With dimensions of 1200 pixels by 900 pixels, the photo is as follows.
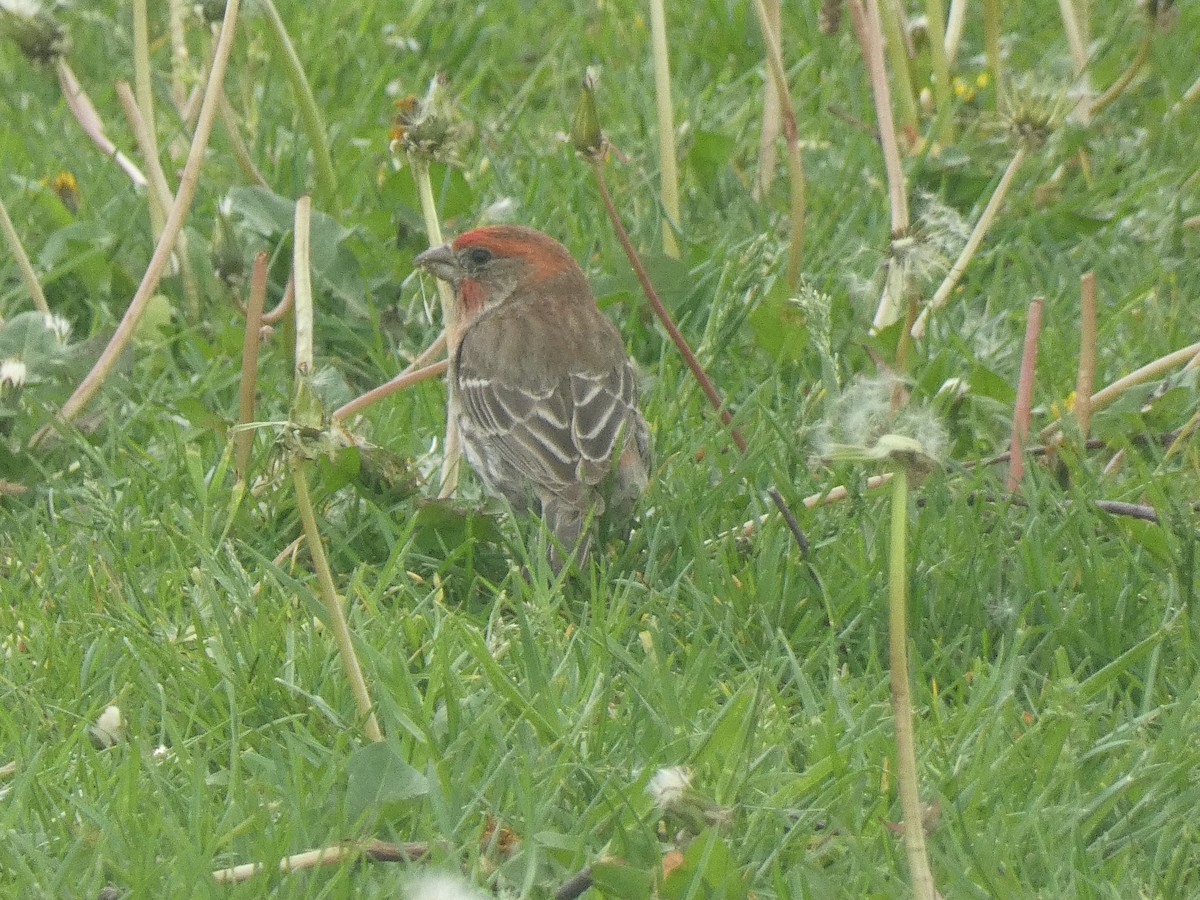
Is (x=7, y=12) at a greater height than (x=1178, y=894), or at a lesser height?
greater

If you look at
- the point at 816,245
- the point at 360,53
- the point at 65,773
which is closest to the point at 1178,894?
the point at 65,773

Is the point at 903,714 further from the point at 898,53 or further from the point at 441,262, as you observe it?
the point at 898,53

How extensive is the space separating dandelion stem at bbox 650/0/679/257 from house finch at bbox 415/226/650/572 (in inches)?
16.6

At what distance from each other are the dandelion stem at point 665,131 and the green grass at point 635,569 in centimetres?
15

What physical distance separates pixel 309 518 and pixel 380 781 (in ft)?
1.87

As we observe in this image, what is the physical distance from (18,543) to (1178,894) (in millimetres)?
2868

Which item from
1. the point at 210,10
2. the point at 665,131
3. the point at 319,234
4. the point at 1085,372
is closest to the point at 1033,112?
the point at 1085,372

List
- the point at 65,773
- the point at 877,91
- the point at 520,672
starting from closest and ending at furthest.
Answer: the point at 65,773 < the point at 520,672 < the point at 877,91

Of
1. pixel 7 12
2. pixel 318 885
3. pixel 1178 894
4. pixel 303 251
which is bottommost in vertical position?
pixel 1178 894

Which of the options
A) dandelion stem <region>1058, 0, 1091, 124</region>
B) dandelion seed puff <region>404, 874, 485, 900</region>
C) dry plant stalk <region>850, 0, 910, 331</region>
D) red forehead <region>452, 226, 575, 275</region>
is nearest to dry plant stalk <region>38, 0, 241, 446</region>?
red forehead <region>452, 226, 575, 275</region>

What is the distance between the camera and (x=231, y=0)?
172 inches

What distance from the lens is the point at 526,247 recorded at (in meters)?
5.46

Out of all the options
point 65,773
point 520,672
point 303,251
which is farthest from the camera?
point 303,251

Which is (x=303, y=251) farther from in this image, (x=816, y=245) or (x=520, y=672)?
(x=816, y=245)
